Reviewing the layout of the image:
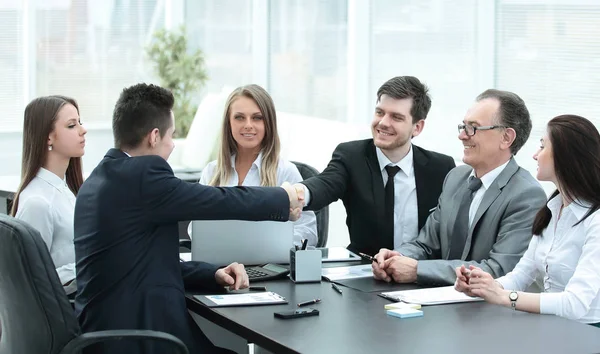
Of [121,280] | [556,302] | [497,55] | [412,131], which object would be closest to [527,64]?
[497,55]

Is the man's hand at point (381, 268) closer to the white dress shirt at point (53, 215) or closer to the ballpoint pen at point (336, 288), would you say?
the ballpoint pen at point (336, 288)

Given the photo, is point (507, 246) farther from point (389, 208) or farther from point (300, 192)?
point (300, 192)

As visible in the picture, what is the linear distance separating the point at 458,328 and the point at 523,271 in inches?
27.5

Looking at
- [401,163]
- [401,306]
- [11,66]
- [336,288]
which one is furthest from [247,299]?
[11,66]

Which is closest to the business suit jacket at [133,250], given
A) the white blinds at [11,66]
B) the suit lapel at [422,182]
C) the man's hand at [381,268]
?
the man's hand at [381,268]

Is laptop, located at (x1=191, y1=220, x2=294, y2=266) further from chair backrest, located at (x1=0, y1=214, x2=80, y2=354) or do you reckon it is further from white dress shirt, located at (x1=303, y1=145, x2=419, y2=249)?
chair backrest, located at (x1=0, y1=214, x2=80, y2=354)

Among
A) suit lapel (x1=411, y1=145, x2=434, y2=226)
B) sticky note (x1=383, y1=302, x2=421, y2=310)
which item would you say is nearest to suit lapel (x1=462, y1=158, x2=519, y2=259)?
suit lapel (x1=411, y1=145, x2=434, y2=226)

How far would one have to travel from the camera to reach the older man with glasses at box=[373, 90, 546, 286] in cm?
352

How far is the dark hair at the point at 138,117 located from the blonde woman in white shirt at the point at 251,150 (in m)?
1.06

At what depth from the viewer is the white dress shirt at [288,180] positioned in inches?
170

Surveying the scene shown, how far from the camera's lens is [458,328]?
2.78 m

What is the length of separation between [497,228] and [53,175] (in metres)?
1.81

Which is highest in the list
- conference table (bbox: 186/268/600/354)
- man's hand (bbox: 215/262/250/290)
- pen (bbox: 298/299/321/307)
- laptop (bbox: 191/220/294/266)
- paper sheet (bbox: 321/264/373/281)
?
laptop (bbox: 191/220/294/266)

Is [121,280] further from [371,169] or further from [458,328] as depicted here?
[371,169]
